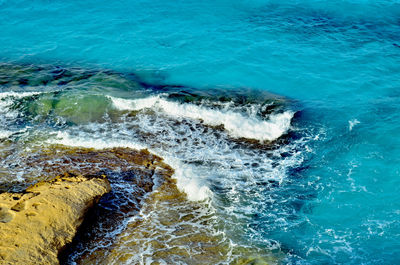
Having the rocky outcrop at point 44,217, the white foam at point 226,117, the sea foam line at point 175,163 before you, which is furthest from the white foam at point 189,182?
the white foam at point 226,117

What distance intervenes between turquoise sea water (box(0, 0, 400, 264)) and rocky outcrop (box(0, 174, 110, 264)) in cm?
288

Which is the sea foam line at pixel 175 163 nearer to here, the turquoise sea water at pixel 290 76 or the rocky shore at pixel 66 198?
the rocky shore at pixel 66 198

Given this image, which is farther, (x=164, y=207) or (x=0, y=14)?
(x=0, y=14)

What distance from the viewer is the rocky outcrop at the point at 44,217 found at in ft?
20.4

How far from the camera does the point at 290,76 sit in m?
13.7

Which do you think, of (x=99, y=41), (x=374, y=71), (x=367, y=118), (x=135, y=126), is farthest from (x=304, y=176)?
(x=99, y=41)

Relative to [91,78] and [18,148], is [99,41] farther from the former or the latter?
[18,148]

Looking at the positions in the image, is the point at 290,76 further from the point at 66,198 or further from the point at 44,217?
the point at 44,217

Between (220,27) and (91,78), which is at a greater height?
(220,27)

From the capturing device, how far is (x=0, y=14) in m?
18.5

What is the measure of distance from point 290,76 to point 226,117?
354 centimetres

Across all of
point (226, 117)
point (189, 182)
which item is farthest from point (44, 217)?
point (226, 117)

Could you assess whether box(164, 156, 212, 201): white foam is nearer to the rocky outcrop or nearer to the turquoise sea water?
the turquoise sea water

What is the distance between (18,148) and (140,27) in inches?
343
